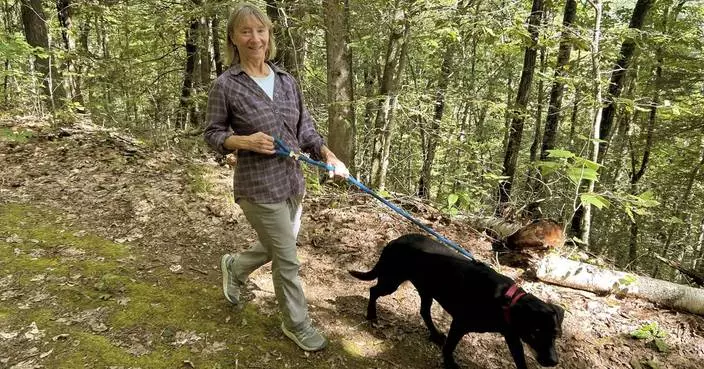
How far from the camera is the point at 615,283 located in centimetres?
434

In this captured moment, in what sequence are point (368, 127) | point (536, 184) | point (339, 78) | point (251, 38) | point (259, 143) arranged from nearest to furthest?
point (259, 143), point (251, 38), point (339, 78), point (368, 127), point (536, 184)

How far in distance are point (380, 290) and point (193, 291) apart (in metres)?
1.75

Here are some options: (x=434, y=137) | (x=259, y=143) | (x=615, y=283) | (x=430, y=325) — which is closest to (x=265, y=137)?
(x=259, y=143)

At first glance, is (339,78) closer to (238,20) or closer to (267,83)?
(267,83)

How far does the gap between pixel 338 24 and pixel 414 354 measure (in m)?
4.37

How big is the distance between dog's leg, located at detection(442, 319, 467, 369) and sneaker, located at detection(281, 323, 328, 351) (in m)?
0.96

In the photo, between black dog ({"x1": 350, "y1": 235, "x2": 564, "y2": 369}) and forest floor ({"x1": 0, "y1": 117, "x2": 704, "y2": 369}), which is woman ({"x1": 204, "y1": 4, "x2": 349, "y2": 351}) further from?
black dog ({"x1": 350, "y1": 235, "x2": 564, "y2": 369})

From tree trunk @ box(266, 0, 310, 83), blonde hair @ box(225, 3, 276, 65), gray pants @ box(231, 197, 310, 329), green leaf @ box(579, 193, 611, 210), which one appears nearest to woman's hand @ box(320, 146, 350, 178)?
gray pants @ box(231, 197, 310, 329)

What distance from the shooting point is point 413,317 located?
400 cm

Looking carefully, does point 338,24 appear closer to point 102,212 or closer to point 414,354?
point 102,212

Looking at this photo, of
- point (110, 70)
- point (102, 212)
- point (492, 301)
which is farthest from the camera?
point (110, 70)

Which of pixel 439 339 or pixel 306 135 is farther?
pixel 439 339

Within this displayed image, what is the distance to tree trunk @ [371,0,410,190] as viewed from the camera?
622 cm

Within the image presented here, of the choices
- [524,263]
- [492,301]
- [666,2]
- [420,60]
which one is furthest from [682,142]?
[492,301]
